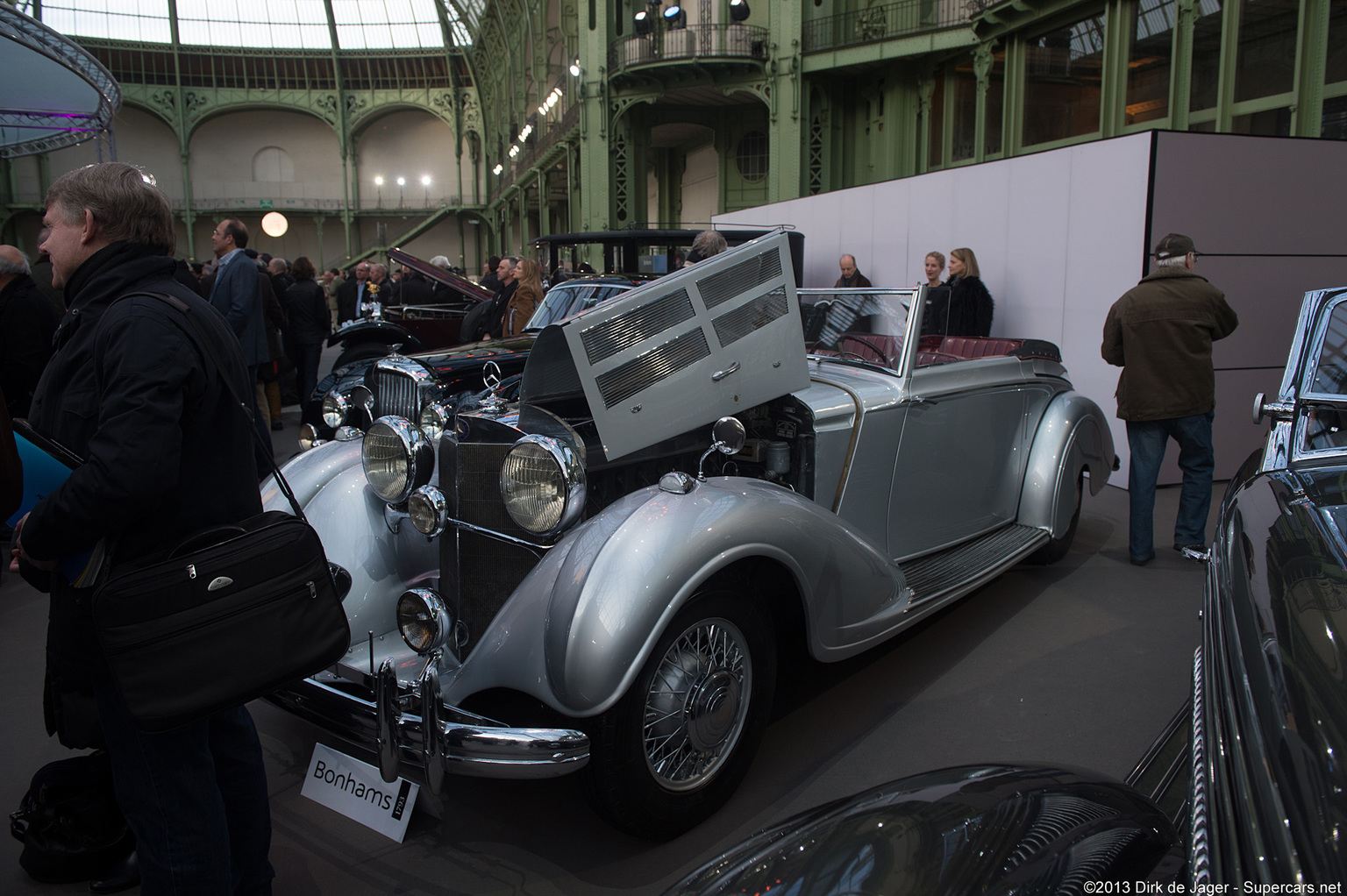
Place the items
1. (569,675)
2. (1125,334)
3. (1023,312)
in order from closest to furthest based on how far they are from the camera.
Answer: (569,675) → (1125,334) → (1023,312)

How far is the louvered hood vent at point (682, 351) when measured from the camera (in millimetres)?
2506

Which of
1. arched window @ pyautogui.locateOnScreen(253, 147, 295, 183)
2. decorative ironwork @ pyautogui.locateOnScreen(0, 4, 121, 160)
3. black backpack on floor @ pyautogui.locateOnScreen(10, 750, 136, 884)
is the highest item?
arched window @ pyautogui.locateOnScreen(253, 147, 295, 183)

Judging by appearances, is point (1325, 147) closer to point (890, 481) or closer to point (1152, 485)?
point (1152, 485)

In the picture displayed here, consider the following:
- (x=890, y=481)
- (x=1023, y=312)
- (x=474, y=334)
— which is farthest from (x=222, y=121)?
(x=890, y=481)

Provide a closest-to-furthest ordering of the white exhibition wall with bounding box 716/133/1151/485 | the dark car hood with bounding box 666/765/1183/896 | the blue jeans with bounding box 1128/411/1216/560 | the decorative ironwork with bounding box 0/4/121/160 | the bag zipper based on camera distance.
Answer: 1. the dark car hood with bounding box 666/765/1183/896
2. the bag zipper
3. the blue jeans with bounding box 1128/411/1216/560
4. the white exhibition wall with bounding box 716/133/1151/485
5. the decorative ironwork with bounding box 0/4/121/160

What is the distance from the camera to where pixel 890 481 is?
10.9ft

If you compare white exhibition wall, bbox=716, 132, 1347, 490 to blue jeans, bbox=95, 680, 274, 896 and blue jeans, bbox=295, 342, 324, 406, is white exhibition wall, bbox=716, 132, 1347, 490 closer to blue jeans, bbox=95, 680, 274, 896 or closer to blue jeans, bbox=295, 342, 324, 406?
blue jeans, bbox=95, 680, 274, 896

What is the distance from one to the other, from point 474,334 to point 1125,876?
8.53m

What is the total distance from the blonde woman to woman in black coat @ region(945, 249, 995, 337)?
3537 mm

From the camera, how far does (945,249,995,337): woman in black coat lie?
6.90m

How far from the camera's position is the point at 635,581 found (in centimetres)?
208

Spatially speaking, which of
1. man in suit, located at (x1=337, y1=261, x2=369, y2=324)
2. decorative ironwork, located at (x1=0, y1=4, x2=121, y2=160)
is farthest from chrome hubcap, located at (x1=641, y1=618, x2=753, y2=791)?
man in suit, located at (x1=337, y1=261, x2=369, y2=324)

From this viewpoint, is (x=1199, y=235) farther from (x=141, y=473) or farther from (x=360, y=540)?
(x=141, y=473)

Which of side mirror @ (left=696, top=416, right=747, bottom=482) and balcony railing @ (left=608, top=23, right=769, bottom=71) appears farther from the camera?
balcony railing @ (left=608, top=23, right=769, bottom=71)
